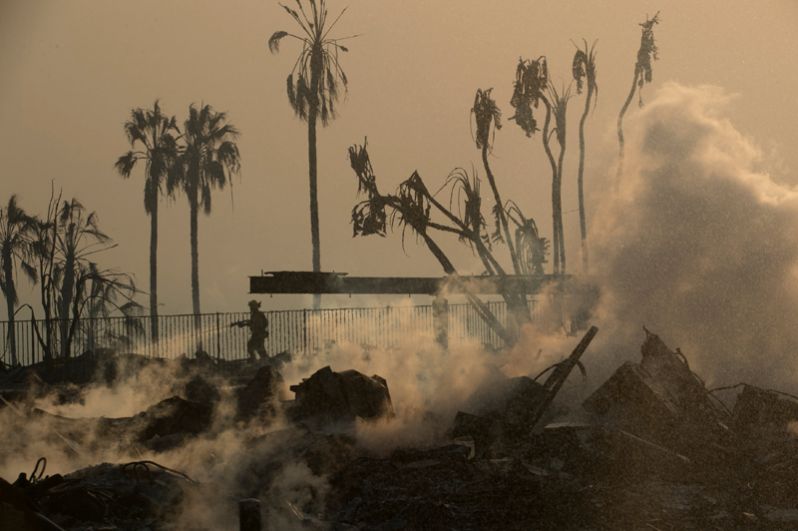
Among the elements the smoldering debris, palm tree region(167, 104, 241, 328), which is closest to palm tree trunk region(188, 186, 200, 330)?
palm tree region(167, 104, 241, 328)

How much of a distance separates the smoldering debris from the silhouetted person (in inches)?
363

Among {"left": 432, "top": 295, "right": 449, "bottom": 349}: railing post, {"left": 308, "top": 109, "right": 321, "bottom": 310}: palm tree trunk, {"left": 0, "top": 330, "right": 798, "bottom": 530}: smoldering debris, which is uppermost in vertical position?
{"left": 308, "top": 109, "right": 321, "bottom": 310}: palm tree trunk

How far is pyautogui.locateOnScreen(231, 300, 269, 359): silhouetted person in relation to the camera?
107ft

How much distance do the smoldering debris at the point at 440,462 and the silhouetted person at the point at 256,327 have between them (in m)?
9.22

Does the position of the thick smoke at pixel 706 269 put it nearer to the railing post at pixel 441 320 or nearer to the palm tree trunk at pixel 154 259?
the railing post at pixel 441 320

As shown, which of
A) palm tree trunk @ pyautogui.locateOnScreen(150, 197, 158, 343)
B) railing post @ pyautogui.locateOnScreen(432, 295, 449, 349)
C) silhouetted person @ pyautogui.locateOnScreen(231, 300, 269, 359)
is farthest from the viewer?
palm tree trunk @ pyautogui.locateOnScreen(150, 197, 158, 343)

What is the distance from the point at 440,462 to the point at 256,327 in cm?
1639

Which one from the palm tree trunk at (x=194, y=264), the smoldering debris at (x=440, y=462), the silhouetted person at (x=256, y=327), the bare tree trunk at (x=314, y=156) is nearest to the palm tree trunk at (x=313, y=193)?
the bare tree trunk at (x=314, y=156)

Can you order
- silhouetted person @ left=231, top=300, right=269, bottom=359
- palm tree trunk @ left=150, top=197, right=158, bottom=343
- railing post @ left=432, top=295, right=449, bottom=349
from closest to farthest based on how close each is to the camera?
silhouetted person @ left=231, top=300, right=269, bottom=359 < railing post @ left=432, top=295, right=449, bottom=349 < palm tree trunk @ left=150, top=197, right=158, bottom=343

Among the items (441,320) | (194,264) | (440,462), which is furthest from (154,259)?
(440,462)

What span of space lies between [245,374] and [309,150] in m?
17.2

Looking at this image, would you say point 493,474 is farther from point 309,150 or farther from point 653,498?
point 309,150

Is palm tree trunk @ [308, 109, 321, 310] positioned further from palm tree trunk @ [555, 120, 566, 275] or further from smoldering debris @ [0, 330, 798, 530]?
smoldering debris @ [0, 330, 798, 530]

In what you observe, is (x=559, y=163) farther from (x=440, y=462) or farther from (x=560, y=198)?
(x=440, y=462)
